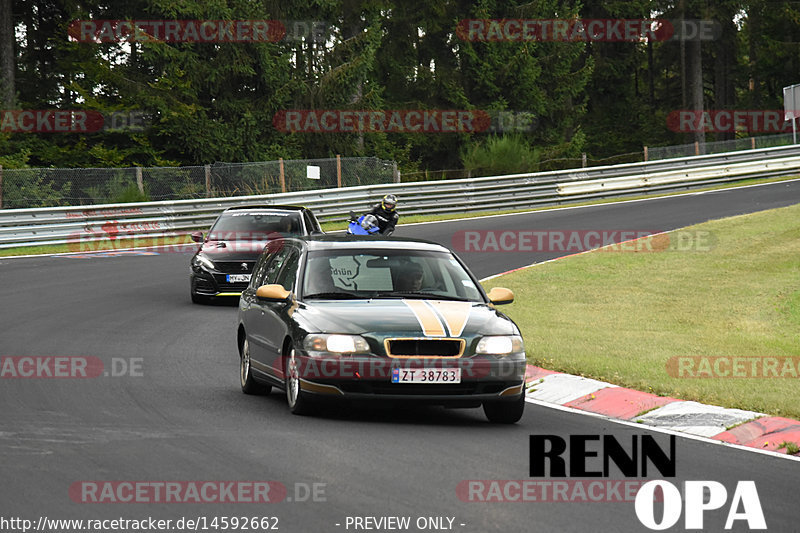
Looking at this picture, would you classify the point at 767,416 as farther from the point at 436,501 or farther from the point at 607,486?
the point at 436,501

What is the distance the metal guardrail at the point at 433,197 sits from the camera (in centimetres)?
2766

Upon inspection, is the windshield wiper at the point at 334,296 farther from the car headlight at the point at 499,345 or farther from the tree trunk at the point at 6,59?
→ the tree trunk at the point at 6,59

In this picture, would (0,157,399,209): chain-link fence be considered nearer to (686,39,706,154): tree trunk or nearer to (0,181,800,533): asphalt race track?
(0,181,800,533): asphalt race track

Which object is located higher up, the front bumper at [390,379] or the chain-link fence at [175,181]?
the chain-link fence at [175,181]

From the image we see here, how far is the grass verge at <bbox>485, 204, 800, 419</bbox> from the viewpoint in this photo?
11164 mm

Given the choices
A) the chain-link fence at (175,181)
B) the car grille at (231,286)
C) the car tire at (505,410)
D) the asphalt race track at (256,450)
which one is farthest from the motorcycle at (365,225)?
the car tire at (505,410)

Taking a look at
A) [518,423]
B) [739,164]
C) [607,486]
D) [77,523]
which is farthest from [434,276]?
[739,164]

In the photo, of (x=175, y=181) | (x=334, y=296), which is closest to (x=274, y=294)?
(x=334, y=296)

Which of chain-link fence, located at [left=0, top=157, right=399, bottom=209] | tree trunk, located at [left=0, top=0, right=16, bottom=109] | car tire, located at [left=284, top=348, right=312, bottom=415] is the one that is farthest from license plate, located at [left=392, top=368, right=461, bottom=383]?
tree trunk, located at [left=0, top=0, right=16, bottom=109]

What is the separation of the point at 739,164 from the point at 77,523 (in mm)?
34646

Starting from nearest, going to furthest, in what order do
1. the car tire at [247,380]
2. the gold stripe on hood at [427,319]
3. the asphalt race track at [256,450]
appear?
the asphalt race track at [256,450]
the gold stripe on hood at [427,319]
the car tire at [247,380]

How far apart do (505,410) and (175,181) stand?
76.4ft

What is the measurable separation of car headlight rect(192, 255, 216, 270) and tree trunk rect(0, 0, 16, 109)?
77.0ft

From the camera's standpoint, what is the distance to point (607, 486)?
22.9ft
